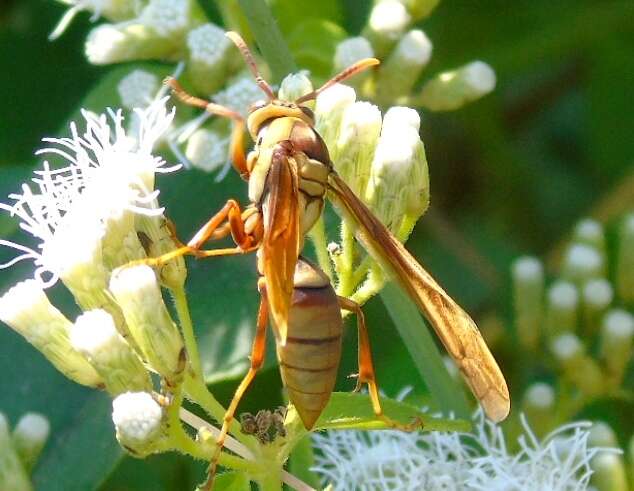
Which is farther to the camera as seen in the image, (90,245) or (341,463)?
(341,463)

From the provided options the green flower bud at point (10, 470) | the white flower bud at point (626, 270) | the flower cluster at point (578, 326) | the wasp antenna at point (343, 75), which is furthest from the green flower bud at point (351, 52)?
the green flower bud at point (10, 470)

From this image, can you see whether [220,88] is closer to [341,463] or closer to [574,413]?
[341,463]

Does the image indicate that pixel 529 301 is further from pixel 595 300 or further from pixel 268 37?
pixel 268 37

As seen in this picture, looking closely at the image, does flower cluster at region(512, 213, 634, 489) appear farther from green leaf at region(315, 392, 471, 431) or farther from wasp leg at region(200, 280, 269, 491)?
wasp leg at region(200, 280, 269, 491)

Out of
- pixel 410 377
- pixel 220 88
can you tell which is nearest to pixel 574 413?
pixel 410 377

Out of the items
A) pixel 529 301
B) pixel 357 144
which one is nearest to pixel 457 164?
pixel 529 301

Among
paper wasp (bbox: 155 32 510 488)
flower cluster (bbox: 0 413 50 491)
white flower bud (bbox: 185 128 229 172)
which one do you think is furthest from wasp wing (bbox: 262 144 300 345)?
flower cluster (bbox: 0 413 50 491)
